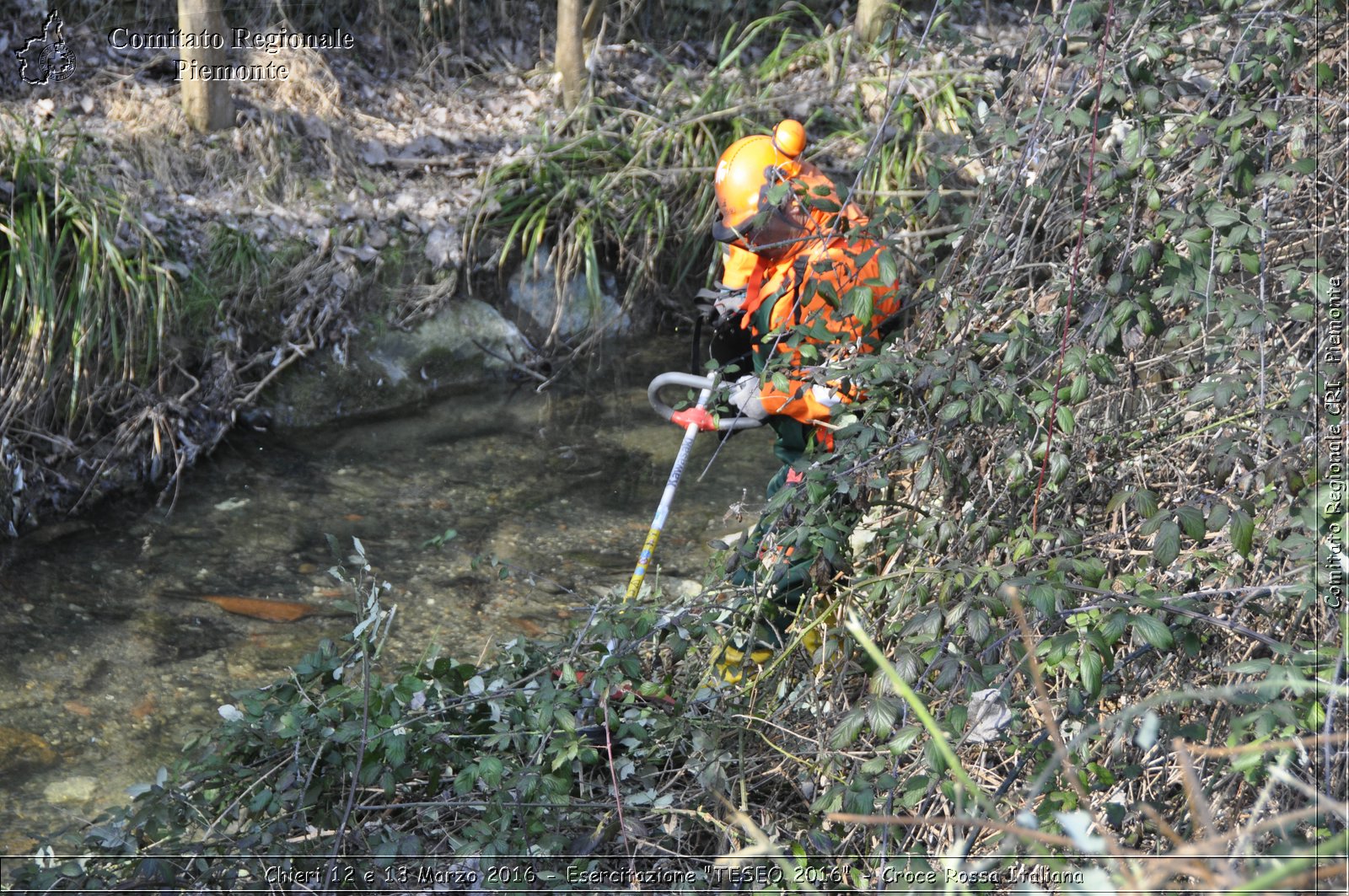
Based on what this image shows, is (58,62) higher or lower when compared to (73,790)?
higher

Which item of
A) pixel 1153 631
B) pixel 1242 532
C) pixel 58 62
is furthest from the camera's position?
pixel 58 62

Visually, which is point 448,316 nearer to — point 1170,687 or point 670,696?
point 670,696

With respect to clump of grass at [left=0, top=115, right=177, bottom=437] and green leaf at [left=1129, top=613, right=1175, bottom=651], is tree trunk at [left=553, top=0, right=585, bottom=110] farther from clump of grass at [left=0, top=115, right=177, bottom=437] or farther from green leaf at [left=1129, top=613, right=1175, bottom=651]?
green leaf at [left=1129, top=613, right=1175, bottom=651]

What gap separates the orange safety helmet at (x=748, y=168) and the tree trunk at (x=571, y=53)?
3975mm

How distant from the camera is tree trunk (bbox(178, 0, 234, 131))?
620 centimetres

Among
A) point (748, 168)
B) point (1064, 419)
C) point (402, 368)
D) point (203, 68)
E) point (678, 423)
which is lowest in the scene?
point (402, 368)

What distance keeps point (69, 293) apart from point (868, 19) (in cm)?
541

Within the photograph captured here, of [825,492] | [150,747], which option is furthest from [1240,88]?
[150,747]

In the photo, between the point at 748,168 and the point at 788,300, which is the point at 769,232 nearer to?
the point at 748,168

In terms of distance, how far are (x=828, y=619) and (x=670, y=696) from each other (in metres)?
0.53

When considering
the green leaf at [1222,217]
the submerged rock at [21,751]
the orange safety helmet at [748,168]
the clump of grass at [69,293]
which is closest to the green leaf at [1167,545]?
the green leaf at [1222,217]

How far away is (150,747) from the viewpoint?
138 inches

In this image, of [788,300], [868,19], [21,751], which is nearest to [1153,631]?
[788,300]

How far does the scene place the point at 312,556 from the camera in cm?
473
